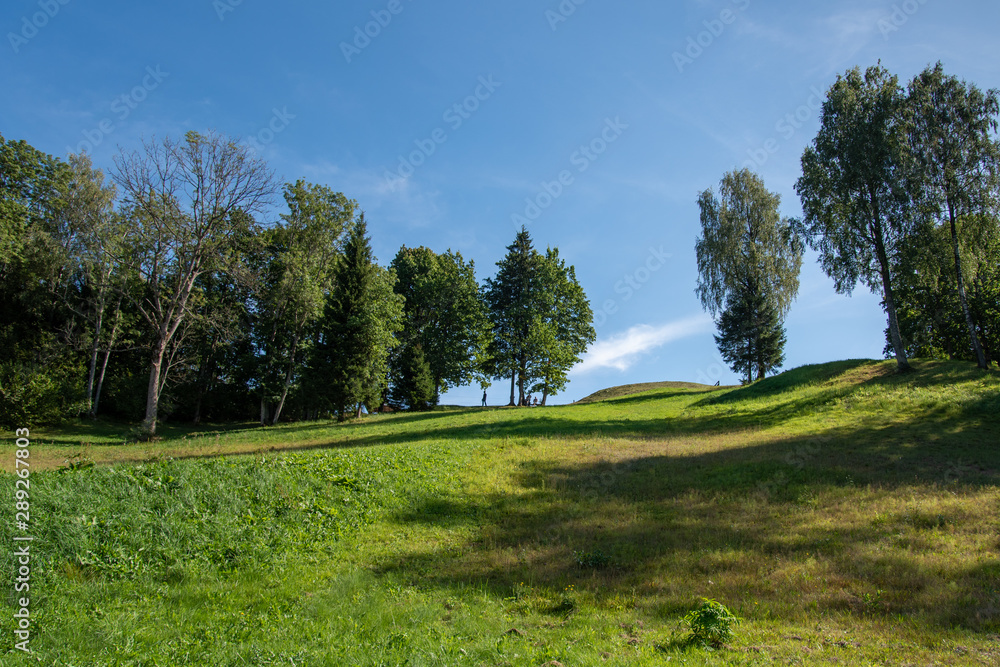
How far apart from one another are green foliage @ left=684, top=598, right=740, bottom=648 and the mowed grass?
0.16 meters

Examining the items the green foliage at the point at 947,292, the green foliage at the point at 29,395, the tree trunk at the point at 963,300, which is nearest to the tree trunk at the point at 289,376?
the green foliage at the point at 29,395

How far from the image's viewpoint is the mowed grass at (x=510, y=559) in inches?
237

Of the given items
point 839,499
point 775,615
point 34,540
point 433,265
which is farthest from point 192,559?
point 433,265

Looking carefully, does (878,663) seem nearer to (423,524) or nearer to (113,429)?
(423,524)

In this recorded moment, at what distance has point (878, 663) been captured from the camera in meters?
5.74

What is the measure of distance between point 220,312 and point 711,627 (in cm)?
4226

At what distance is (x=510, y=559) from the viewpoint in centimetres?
941

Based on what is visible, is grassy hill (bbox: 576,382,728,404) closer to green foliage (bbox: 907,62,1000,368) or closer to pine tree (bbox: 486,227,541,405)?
pine tree (bbox: 486,227,541,405)

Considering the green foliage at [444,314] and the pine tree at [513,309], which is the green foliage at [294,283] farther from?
the pine tree at [513,309]

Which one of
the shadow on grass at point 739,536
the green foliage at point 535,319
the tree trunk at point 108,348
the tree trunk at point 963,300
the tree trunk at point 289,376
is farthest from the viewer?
the green foliage at point 535,319

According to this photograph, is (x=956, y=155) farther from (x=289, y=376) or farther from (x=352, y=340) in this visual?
(x=289, y=376)

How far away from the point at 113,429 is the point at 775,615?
40.9 metres

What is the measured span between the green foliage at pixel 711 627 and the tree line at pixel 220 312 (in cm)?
3150

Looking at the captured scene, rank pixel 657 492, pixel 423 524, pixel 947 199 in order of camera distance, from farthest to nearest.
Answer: pixel 947 199 < pixel 657 492 < pixel 423 524
